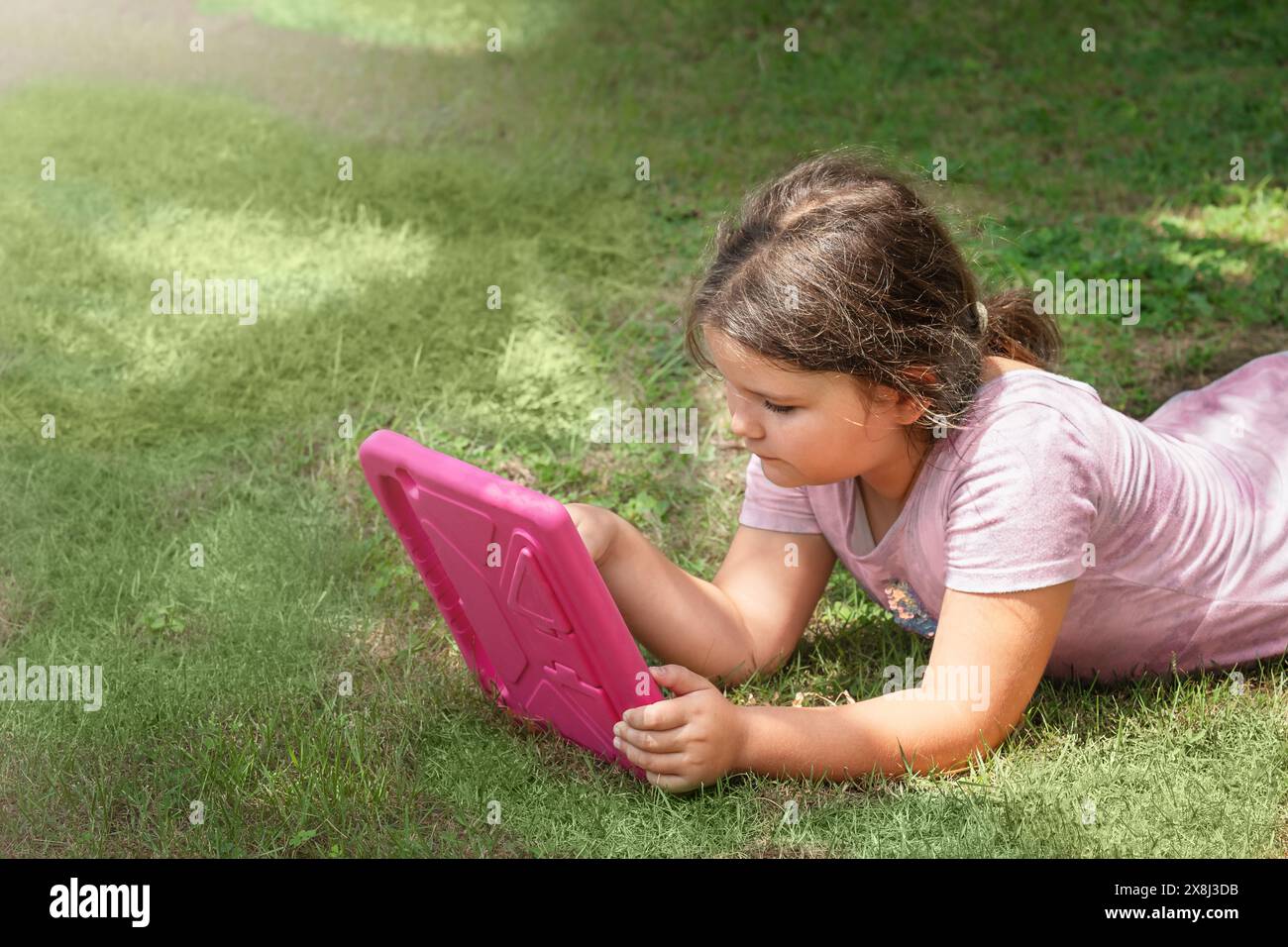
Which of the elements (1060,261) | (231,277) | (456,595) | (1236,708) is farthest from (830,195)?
(231,277)

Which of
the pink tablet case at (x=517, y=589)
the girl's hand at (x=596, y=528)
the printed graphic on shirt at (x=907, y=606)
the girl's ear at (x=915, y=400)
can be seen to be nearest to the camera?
the pink tablet case at (x=517, y=589)

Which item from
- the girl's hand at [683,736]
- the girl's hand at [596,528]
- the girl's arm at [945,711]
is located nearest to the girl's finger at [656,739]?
the girl's hand at [683,736]

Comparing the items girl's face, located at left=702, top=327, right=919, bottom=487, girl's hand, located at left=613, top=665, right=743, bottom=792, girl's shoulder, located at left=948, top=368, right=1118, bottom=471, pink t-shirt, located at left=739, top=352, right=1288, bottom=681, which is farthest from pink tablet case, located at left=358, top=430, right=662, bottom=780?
girl's shoulder, located at left=948, top=368, right=1118, bottom=471

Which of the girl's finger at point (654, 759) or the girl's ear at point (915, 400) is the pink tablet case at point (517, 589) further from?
the girl's ear at point (915, 400)

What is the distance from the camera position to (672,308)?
3670mm

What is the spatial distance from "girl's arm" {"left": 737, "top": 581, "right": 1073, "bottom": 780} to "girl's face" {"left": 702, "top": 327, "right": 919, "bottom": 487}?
10.4 inches

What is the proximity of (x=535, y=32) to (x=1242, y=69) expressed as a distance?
294cm

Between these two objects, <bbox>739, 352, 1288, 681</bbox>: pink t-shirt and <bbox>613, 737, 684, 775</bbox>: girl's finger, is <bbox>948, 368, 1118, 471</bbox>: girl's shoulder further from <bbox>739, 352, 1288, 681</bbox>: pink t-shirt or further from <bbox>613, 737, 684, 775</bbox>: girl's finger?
<bbox>613, 737, 684, 775</bbox>: girl's finger

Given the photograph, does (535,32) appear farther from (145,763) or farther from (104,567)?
(145,763)

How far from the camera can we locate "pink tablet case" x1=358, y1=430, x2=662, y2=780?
188 cm

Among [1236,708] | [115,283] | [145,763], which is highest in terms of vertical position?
[115,283]

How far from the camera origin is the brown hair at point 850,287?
1.93 m

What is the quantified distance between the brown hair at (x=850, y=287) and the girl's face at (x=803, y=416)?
22 mm

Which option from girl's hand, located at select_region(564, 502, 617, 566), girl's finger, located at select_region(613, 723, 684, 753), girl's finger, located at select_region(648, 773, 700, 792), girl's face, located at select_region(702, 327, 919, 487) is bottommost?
girl's finger, located at select_region(648, 773, 700, 792)
